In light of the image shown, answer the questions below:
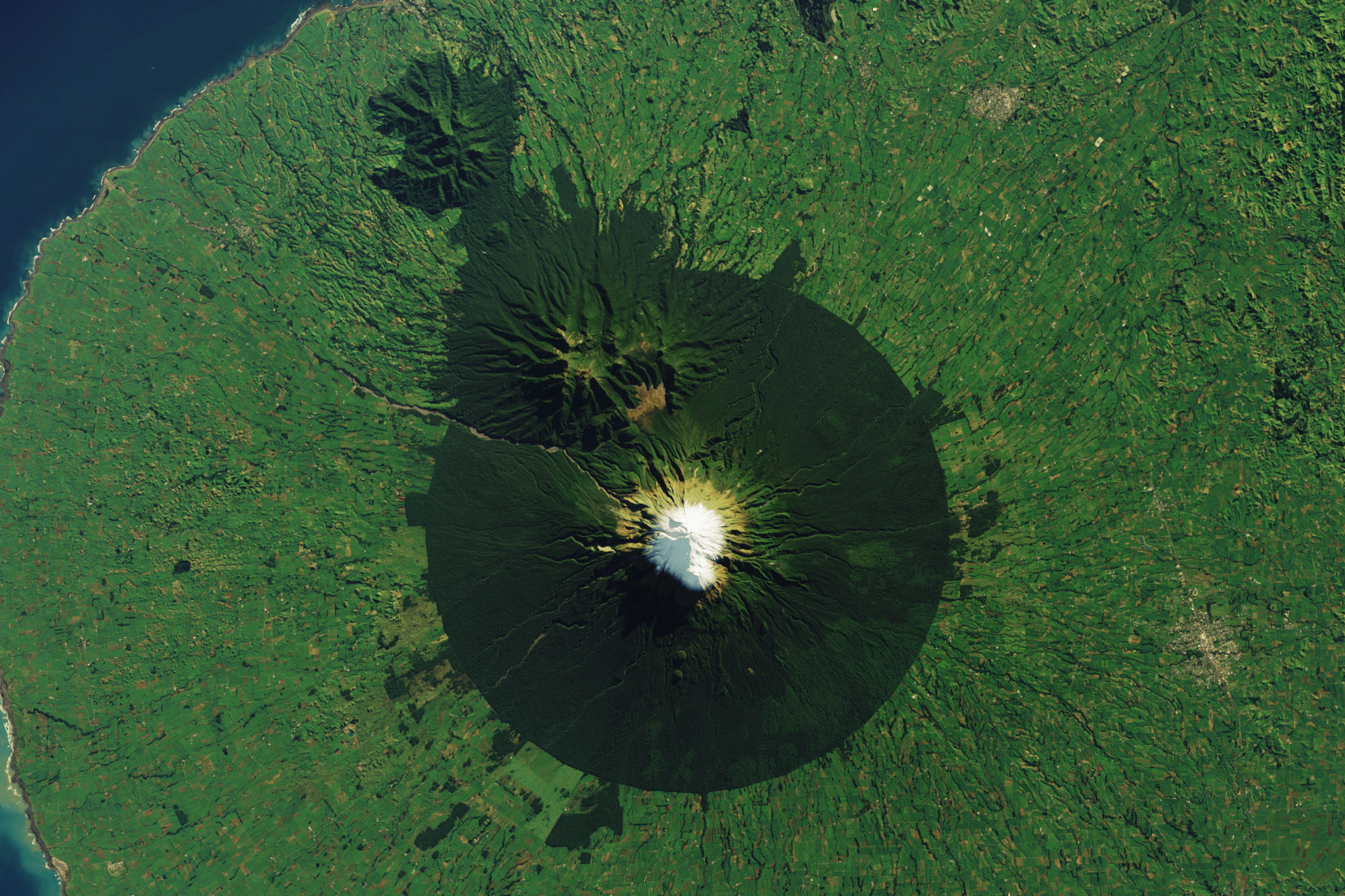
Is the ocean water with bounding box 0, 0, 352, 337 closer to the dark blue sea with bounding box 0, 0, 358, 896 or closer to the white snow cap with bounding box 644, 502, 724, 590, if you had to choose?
the dark blue sea with bounding box 0, 0, 358, 896

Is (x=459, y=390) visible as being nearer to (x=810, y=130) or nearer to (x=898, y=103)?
(x=810, y=130)

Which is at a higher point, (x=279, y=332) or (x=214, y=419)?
(x=279, y=332)

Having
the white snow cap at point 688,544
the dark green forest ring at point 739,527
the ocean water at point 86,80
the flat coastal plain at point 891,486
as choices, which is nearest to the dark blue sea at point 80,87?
the ocean water at point 86,80

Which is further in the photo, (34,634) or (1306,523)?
(34,634)

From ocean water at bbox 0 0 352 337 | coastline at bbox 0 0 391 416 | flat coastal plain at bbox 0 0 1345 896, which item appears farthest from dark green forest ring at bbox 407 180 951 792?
ocean water at bbox 0 0 352 337

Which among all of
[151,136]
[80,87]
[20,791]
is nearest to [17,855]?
[20,791]

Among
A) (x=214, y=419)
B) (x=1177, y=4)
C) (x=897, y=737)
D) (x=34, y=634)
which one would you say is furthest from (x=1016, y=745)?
(x=34, y=634)
